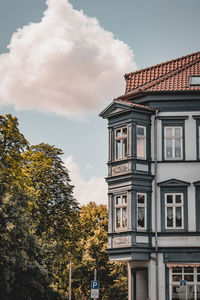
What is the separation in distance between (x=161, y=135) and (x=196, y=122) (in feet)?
6.57

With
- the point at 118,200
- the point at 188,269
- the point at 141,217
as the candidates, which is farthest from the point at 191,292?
the point at 118,200

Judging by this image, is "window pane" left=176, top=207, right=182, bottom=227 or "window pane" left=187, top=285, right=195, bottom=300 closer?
"window pane" left=187, top=285, right=195, bottom=300

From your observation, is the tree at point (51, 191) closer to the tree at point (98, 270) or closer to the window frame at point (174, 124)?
the tree at point (98, 270)

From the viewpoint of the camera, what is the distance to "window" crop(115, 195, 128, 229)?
32.4 m

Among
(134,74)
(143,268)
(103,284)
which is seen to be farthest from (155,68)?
(103,284)

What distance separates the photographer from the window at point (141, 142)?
1302 inches

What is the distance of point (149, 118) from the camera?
33438mm

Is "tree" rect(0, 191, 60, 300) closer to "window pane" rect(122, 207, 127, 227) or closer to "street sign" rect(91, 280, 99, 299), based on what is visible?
"window pane" rect(122, 207, 127, 227)

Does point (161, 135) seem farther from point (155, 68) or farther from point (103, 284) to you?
point (103, 284)

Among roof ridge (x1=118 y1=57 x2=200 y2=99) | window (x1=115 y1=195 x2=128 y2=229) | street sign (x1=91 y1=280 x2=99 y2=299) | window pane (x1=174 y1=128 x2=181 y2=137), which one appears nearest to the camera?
street sign (x1=91 y1=280 x2=99 y2=299)

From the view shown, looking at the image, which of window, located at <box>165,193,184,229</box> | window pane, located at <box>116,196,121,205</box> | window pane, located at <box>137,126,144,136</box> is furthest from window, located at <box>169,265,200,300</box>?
window pane, located at <box>137,126,144,136</box>

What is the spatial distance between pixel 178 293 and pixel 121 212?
16.6ft

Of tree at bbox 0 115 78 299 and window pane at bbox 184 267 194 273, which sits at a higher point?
tree at bbox 0 115 78 299

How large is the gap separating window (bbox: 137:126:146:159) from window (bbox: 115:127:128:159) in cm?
70
